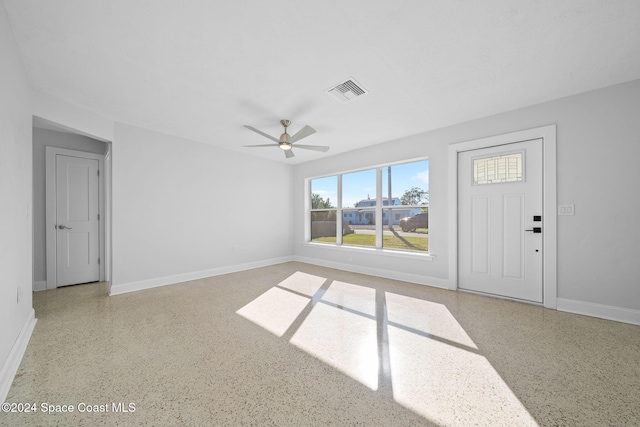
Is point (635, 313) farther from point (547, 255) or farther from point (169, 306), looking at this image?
point (169, 306)

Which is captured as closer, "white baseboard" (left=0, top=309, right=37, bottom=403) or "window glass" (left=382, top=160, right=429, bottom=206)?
"white baseboard" (left=0, top=309, right=37, bottom=403)

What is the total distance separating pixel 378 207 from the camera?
488 cm

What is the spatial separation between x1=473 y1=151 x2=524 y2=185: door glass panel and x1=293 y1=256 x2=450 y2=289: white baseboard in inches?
65.3

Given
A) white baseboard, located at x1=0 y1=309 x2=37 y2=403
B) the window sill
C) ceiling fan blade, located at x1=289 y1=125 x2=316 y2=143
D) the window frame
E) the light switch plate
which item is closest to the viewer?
white baseboard, located at x1=0 y1=309 x2=37 y2=403

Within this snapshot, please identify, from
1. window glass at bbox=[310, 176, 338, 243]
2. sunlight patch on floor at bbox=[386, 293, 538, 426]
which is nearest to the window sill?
window glass at bbox=[310, 176, 338, 243]

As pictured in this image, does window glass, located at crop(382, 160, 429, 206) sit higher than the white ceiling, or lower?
lower

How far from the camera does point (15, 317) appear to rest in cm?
199

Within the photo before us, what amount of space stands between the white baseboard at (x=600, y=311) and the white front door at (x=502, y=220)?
0.24m

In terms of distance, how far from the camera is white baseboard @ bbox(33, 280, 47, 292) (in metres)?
3.69

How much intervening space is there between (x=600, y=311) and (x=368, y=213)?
3375 mm

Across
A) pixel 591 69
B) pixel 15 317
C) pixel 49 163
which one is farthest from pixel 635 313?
pixel 49 163

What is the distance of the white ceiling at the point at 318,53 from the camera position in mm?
1709

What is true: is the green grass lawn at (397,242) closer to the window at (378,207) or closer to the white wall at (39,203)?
the window at (378,207)

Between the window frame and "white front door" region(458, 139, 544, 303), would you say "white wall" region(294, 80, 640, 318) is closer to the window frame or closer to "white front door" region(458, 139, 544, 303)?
"white front door" region(458, 139, 544, 303)
